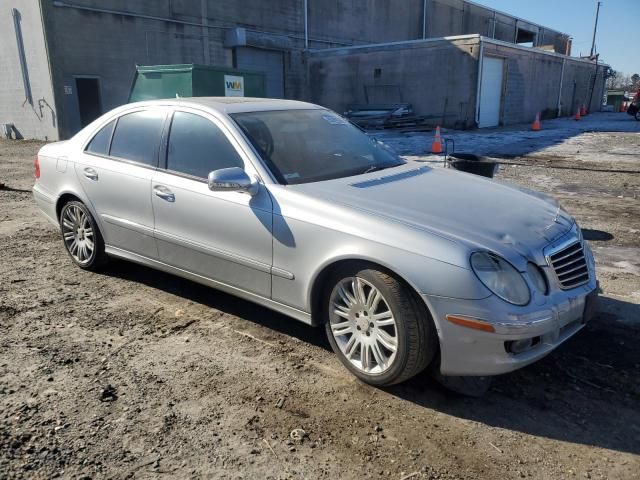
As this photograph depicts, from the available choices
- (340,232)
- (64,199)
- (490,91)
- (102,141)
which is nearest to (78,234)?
(64,199)

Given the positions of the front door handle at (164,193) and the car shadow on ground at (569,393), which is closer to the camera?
the car shadow on ground at (569,393)

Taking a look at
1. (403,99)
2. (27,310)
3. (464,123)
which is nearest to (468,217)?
(27,310)

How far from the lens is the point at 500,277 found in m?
2.74

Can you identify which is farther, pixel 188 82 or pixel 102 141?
pixel 188 82

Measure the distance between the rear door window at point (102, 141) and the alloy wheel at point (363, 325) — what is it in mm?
2619

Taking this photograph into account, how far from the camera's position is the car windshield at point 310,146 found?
144 inches

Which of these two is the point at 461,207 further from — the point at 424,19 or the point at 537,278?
the point at 424,19

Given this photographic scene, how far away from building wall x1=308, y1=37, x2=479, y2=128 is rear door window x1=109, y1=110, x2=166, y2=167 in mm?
20135

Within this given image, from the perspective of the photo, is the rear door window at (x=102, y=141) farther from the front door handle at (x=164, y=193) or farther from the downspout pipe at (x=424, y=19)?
the downspout pipe at (x=424, y=19)

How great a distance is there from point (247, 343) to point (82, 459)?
1.34 meters

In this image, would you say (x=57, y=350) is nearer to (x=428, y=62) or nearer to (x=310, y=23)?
(x=428, y=62)

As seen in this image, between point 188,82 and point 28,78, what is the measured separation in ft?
29.4

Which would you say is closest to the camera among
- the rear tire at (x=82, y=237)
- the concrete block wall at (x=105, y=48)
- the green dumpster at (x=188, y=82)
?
the rear tire at (x=82, y=237)

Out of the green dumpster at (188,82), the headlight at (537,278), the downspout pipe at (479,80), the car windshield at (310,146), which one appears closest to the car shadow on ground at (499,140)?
the downspout pipe at (479,80)
